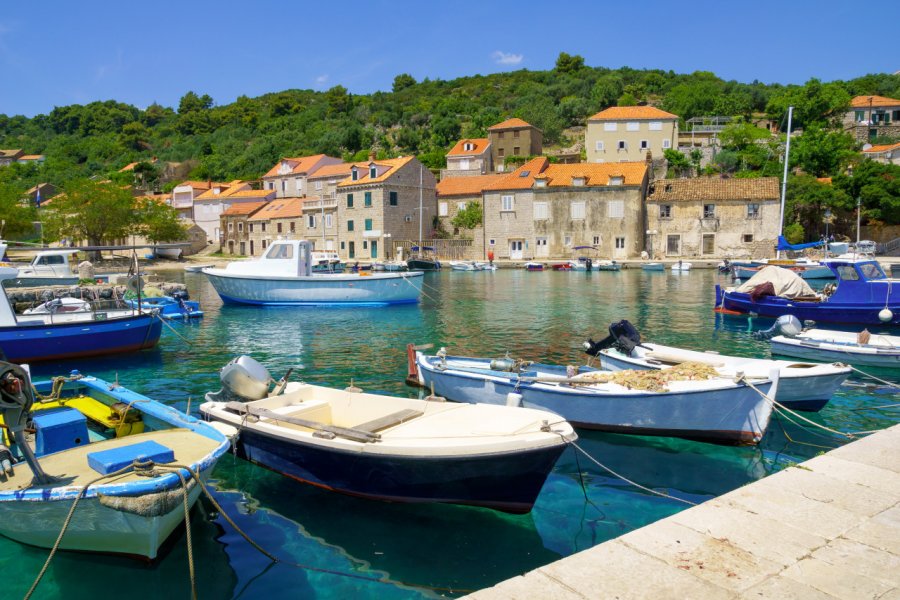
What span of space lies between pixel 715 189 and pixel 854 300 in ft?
115

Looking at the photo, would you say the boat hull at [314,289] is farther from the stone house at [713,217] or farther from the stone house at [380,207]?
Answer: the stone house at [713,217]

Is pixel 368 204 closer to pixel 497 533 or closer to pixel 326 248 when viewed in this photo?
pixel 326 248

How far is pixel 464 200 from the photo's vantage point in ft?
194

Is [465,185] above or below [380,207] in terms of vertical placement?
above

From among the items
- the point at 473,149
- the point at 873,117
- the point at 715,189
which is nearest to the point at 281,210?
the point at 473,149

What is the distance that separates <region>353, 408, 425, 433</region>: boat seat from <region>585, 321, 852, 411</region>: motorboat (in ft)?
15.6

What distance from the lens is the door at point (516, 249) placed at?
56031 millimetres

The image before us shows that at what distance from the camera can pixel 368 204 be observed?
183ft

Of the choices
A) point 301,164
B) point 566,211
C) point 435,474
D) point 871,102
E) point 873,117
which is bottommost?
point 435,474

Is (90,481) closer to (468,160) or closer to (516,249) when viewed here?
(516,249)

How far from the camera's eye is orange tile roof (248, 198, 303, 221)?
202 feet

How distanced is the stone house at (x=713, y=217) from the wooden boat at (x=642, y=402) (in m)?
46.2

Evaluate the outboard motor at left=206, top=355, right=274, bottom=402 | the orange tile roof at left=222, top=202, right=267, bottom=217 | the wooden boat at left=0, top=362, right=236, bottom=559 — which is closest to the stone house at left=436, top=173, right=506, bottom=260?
the orange tile roof at left=222, top=202, right=267, bottom=217

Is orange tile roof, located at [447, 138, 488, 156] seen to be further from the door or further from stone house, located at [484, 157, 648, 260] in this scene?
the door
